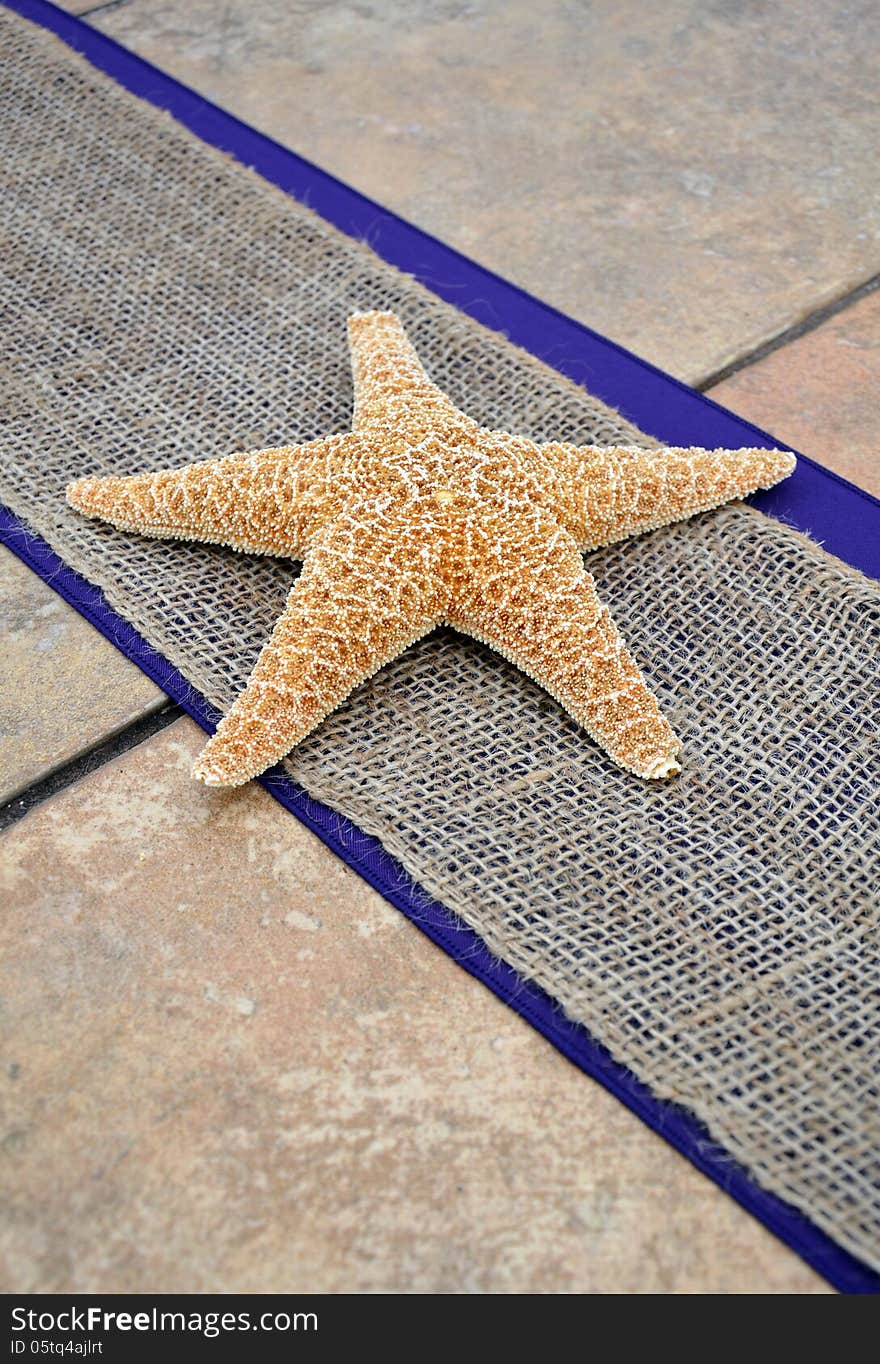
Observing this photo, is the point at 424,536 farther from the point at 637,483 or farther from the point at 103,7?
the point at 103,7

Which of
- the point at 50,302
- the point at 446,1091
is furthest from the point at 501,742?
the point at 50,302

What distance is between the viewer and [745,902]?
68.3 inches

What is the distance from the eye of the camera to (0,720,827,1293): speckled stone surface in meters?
1.45

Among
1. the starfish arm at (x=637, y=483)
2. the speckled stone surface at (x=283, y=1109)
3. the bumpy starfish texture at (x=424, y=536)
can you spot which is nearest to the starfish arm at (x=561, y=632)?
the bumpy starfish texture at (x=424, y=536)

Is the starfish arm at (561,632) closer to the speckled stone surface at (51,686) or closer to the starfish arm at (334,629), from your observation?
Answer: the starfish arm at (334,629)

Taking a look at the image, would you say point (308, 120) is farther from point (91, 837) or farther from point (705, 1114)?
point (705, 1114)

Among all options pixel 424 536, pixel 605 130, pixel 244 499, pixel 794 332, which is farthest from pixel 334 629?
pixel 605 130

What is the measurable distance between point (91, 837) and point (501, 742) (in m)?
0.63

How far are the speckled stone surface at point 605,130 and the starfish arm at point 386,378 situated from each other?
0.52m

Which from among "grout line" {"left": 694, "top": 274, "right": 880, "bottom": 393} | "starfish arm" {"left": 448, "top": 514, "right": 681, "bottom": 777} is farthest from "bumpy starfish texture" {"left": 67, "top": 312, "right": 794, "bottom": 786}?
"grout line" {"left": 694, "top": 274, "right": 880, "bottom": 393}

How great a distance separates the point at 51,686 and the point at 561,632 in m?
0.84

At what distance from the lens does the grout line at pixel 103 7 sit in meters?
3.49

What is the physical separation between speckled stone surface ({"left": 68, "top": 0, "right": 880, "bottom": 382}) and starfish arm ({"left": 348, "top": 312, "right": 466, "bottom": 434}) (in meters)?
0.52

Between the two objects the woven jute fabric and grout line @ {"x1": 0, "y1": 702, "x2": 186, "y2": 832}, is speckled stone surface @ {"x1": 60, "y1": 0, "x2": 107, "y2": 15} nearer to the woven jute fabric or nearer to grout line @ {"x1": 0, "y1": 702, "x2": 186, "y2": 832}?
the woven jute fabric
